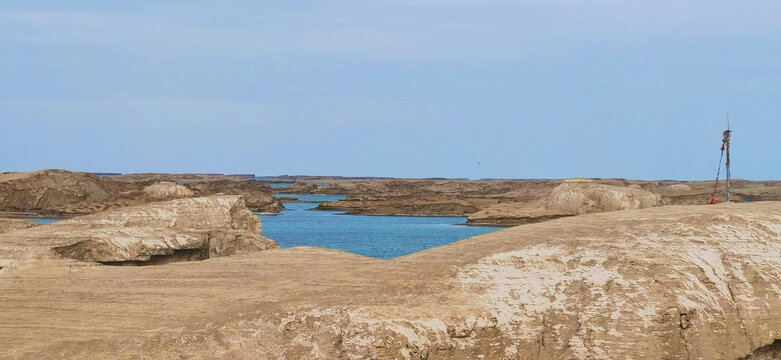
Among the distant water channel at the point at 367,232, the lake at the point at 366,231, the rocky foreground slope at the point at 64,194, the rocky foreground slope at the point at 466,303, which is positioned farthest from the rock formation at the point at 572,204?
the rocky foreground slope at the point at 466,303

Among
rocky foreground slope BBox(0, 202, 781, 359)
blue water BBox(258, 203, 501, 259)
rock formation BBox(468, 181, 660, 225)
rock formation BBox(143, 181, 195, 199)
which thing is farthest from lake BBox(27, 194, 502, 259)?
rocky foreground slope BBox(0, 202, 781, 359)

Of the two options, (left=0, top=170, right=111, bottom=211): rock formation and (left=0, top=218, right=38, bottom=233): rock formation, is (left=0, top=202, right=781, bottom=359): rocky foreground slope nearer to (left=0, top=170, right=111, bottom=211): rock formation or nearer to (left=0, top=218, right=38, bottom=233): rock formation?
(left=0, top=218, right=38, bottom=233): rock formation

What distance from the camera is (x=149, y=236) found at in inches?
778

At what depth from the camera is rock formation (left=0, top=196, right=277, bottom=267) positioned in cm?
1856

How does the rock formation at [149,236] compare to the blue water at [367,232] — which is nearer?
the rock formation at [149,236]

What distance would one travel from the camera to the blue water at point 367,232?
158 ft

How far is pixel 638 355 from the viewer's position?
1214 centimetres

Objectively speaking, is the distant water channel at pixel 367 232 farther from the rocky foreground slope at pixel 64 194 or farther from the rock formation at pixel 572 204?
the rocky foreground slope at pixel 64 194

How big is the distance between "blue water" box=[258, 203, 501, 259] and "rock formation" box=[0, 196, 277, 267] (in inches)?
670

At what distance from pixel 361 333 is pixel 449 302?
1.63 metres

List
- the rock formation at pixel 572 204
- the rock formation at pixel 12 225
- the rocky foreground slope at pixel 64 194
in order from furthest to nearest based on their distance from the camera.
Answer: the rocky foreground slope at pixel 64 194
the rock formation at pixel 572 204
the rock formation at pixel 12 225

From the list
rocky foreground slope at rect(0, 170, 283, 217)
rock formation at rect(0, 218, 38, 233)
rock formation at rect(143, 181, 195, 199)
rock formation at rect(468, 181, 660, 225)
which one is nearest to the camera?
rock formation at rect(0, 218, 38, 233)

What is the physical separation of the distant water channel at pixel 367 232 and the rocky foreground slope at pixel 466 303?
26.0 m

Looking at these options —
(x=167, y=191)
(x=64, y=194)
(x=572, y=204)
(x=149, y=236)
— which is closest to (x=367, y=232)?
(x=167, y=191)
